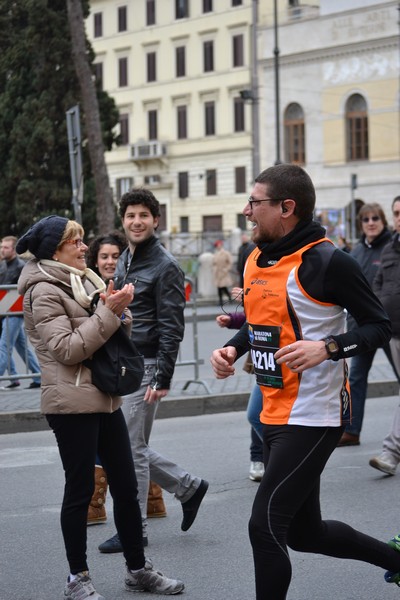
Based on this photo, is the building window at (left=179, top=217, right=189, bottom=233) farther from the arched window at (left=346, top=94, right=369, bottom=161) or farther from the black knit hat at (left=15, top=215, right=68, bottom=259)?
the black knit hat at (left=15, top=215, right=68, bottom=259)

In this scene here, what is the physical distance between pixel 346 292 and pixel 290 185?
1.52ft

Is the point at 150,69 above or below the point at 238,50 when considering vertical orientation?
below

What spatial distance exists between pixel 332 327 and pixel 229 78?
56.9 m

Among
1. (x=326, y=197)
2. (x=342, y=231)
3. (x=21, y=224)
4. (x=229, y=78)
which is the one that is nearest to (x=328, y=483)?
(x=21, y=224)

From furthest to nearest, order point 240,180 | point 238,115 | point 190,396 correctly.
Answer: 1. point 238,115
2. point 240,180
3. point 190,396

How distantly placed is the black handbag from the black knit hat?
0.48 m

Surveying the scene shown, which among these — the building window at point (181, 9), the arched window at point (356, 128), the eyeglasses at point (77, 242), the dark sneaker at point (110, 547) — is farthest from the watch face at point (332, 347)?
the building window at point (181, 9)

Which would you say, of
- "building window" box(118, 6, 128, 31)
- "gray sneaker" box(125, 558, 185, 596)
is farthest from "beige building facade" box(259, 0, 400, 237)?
"gray sneaker" box(125, 558, 185, 596)

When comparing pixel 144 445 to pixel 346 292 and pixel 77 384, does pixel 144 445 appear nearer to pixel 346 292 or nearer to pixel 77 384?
pixel 77 384

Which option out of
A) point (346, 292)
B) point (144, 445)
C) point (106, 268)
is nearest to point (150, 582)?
point (144, 445)

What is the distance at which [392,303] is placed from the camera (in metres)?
7.96

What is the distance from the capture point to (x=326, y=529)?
169 inches

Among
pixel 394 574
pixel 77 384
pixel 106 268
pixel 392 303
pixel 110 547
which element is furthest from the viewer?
pixel 392 303

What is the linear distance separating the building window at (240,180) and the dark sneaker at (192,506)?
53.2m
